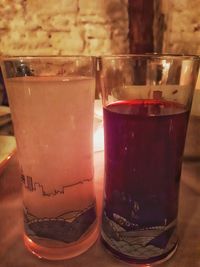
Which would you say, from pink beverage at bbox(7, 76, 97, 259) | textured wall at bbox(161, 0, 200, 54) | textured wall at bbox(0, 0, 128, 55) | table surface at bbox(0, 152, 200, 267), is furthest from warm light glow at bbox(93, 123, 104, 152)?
textured wall at bbox(0, 0, 128, 55)

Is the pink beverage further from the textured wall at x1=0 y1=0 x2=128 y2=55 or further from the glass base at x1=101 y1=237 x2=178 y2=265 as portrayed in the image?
the textured wall at x1=0 y1=0 x2=128 y2=55

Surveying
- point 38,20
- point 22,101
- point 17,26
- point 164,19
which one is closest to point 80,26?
point 38,20

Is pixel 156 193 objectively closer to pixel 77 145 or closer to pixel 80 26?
pixel 77 145

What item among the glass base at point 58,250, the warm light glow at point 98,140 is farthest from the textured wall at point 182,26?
the glass base at point 58,250

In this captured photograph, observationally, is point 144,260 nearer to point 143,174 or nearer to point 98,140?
point 143,174

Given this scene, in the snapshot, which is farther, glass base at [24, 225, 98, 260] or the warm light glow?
the warm light glow

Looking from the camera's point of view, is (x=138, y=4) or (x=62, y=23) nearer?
(x=138, y=4)
